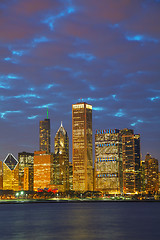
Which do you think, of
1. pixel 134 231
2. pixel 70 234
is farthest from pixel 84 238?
pixel 134 231

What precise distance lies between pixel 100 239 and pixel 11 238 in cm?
1726

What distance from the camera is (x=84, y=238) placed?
297 feet

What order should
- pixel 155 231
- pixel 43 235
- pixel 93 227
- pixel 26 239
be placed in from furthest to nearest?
pixel 93 227 < pixel 155 231 < pixel 43 235 < pixel 26 239

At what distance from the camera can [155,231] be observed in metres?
106

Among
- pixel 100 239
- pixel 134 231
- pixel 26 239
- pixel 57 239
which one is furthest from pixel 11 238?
pixel 134 231

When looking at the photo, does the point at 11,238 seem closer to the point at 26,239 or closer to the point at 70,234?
the point at 26,239

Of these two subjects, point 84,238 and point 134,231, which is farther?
point 134,231

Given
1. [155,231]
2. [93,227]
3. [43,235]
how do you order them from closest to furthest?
[43,235] → [155,231] → [93,227]

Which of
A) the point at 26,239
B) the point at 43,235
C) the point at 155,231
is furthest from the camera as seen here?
the point at 155,231

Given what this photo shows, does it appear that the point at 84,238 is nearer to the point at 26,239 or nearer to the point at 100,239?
the point at 100,239

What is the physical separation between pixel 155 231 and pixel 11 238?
111 feet

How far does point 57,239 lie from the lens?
89.8 m

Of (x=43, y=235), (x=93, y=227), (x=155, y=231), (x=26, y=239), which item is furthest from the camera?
(x=93, y=227)

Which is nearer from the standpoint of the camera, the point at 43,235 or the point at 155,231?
the point at 43,235
